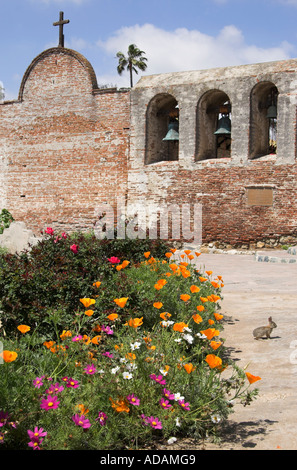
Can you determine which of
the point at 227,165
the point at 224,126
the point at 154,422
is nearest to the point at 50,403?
the point at 154,422

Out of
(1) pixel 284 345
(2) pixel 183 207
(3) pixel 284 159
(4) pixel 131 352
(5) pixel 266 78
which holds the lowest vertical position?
(1) pixel 284 345

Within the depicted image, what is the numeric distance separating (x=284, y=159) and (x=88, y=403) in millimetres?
12560

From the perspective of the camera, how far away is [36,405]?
2.87 meters

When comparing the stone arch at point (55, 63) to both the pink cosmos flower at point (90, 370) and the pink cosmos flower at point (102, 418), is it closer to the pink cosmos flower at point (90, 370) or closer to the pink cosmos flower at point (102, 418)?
the pink cosmos flower at point (90, 370)

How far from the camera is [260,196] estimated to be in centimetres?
1468

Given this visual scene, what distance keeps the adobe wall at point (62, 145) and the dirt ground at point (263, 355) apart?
7.93 m

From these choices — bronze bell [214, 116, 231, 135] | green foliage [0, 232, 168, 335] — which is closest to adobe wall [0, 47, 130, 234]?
bronze bell [214, 116, 231, 135]

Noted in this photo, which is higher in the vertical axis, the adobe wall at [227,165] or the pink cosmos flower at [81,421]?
the adobe wall at [227,165]

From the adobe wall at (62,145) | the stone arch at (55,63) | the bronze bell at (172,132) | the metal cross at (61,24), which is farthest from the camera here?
the metal cross at (61,24)

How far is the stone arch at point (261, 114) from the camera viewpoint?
14758 mm

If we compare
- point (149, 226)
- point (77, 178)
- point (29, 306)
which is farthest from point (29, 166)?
point (29, 306)

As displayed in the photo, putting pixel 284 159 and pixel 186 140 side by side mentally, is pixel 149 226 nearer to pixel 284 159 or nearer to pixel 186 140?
pixel 186 140

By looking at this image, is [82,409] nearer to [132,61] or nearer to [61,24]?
[61,24]

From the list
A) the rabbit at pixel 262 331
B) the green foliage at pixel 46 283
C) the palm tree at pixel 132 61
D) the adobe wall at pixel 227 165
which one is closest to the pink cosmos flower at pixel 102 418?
the green foliage at pixel 46 283
